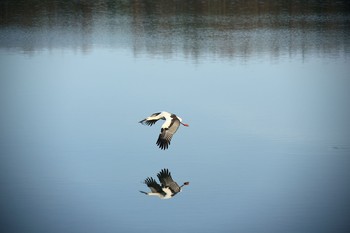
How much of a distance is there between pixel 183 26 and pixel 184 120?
10523mm

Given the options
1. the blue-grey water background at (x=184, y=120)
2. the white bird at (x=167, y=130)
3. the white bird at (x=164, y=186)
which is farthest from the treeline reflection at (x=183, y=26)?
the white bird at (x=164, y=186)

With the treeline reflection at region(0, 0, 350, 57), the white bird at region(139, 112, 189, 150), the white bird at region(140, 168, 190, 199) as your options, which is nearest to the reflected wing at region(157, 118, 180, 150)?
the white bird at region(139, 112, 189, 150)

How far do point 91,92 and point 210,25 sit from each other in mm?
8566

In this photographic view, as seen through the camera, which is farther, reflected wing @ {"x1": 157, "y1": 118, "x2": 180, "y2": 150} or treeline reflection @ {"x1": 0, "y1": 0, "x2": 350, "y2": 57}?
treeline reflection @ {"x1": 0, "y1": 0, "x2": 350, "y2": 57}

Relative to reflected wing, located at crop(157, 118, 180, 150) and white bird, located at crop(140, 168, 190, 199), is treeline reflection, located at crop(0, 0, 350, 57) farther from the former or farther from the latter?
white bird, located at crop(140, 168, 190, 199)

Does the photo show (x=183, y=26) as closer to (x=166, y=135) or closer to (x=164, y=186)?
(x=166, y=135)

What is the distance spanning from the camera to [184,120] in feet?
45.0

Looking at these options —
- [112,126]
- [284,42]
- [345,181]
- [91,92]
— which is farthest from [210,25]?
[345,181]

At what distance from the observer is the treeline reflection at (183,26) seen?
2098cm

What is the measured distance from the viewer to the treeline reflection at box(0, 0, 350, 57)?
21.0 metres

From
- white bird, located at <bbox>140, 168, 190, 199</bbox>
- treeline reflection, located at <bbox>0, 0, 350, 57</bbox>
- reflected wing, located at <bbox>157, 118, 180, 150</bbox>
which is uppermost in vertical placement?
treeline reflection, located at <bbox>0, 0, 350, 57</bbox>

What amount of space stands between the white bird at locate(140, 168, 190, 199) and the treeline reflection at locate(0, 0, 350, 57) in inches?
365

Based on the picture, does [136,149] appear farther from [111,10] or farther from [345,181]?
[111,10]

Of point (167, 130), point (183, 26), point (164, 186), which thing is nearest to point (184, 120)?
point (167, 130)
